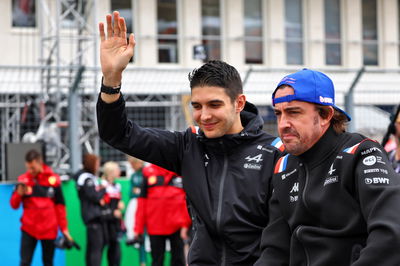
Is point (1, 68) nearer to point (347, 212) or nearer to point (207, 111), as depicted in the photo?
point (207, 111)

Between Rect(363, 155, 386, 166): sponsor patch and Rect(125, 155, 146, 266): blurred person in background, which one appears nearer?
Rect(363, 155, 386, 166): sponsor patch

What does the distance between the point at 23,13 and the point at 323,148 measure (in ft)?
62.5

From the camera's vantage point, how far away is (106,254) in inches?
420

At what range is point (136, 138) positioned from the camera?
3.96 m

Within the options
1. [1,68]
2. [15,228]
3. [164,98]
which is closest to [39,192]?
[15,228]

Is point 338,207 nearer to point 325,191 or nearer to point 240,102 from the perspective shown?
point 325,191

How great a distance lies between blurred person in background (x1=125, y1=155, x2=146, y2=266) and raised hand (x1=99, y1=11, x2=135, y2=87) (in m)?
6.15

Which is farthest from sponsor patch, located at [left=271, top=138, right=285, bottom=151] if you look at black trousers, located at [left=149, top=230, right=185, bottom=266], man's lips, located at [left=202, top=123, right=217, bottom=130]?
black trousers, located at [left=149, top=230, right=185, bottom=266]

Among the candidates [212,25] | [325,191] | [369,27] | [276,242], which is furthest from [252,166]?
[369,27]

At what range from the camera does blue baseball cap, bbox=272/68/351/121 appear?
9.66 ft

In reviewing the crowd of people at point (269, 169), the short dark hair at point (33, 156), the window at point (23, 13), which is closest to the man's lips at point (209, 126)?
the crowd of people at point (269, 169)

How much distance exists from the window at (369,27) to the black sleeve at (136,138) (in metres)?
21.5

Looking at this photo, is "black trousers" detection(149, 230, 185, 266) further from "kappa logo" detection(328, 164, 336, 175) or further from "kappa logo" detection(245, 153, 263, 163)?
"kappa logo" detection(328, 164, 336, 175)

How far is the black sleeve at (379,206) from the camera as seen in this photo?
2.50m
